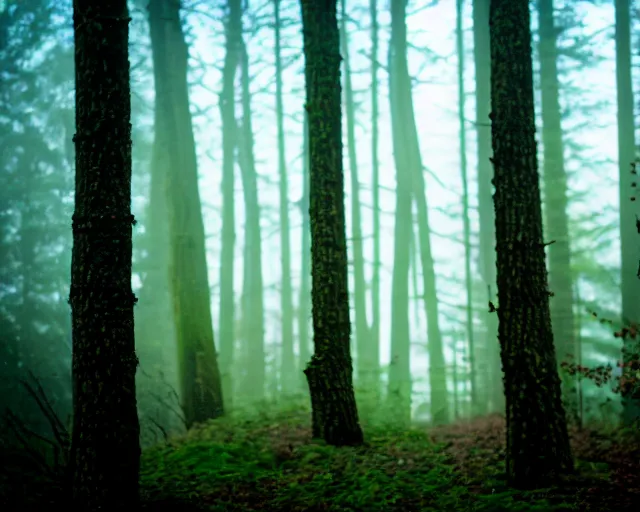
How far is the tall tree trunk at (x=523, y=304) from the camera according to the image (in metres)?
6.09

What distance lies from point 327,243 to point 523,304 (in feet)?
10.6

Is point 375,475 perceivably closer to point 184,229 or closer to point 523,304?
A: point 523,304

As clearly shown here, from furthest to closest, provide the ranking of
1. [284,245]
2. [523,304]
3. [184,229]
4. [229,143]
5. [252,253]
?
[284,245]
[252,253]
[229,143]
[184,229]
[523,304]

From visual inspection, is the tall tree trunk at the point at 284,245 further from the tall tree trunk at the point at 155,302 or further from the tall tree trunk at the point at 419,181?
the tall tree trunk at the point at 419,181

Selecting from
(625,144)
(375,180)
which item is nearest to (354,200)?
(375,180)

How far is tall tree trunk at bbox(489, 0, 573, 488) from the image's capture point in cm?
609

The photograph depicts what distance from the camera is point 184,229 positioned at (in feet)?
38.7

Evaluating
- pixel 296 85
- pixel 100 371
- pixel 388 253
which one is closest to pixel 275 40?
pixel 296 85

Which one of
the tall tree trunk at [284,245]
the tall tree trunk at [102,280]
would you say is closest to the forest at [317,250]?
the tall tree trunk at [102,280]

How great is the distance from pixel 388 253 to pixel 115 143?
69.8 ft

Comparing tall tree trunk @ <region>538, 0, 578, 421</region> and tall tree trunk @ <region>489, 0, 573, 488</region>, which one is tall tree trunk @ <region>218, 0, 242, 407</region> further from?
tall tree trunk @ <region>489, 0, 573, 488</region>

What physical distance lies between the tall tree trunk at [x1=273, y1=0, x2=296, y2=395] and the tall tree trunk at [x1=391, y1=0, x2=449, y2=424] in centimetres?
450

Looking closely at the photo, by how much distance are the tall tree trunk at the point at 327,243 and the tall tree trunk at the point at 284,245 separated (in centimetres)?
940

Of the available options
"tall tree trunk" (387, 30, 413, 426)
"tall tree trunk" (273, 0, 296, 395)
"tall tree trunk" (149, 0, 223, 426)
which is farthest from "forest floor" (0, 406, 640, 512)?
"tall tree trunk" (273, 0, 296, 395)
